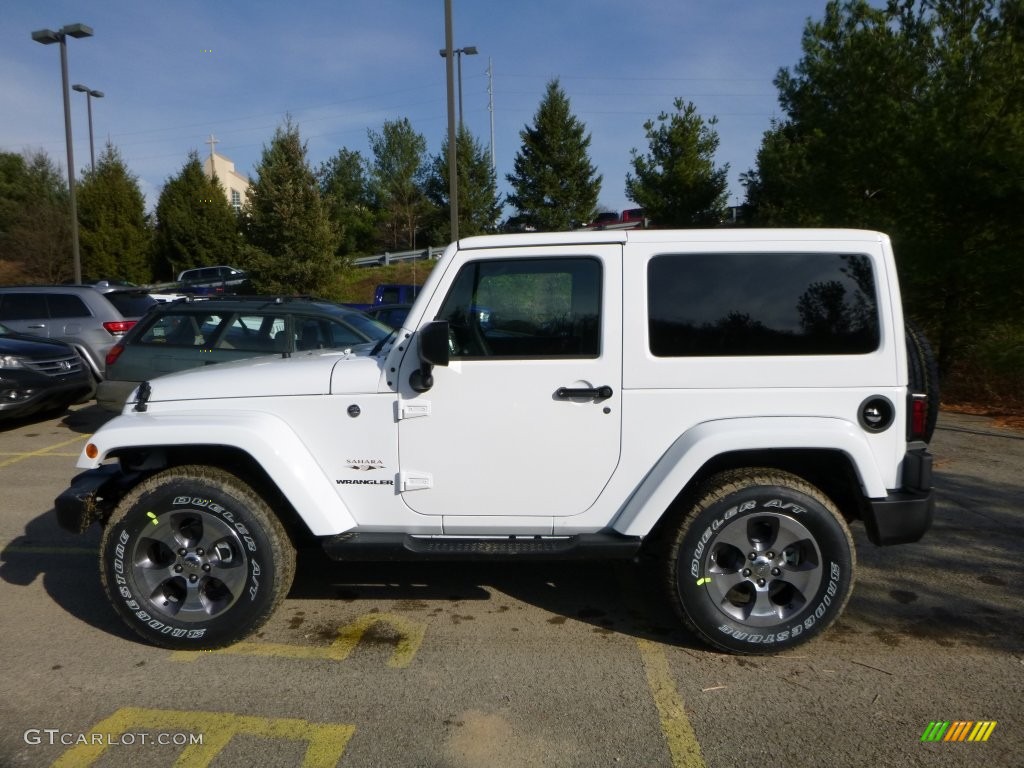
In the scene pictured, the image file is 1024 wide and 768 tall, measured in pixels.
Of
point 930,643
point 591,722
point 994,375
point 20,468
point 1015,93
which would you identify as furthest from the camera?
point 994,375

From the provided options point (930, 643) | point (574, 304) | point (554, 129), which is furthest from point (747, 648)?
point (554, 129)

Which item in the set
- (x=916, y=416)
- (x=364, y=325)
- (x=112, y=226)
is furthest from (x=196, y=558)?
(x=112, y=226)

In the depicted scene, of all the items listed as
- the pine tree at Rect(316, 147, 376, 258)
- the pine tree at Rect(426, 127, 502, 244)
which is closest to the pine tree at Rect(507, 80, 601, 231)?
the pine tree at Rect(426, 127, 502, 244)

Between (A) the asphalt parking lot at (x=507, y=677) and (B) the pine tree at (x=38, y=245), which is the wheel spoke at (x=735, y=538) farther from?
(B) the pine tree at (x=38, y=245)

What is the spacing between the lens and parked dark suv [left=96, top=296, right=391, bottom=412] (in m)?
8.42

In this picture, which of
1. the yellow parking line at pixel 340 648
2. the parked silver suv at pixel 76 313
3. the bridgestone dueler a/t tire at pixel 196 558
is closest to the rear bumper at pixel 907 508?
the yellow parking line at pixel 340 648

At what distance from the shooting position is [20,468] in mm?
7598

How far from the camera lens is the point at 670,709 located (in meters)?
3.29

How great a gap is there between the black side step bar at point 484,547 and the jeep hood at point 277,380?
0.73 metres

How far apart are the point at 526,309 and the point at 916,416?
191cm

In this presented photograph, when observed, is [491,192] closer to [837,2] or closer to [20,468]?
[837,2]

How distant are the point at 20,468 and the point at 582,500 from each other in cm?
638

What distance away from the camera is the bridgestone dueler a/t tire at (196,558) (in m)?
3.71
